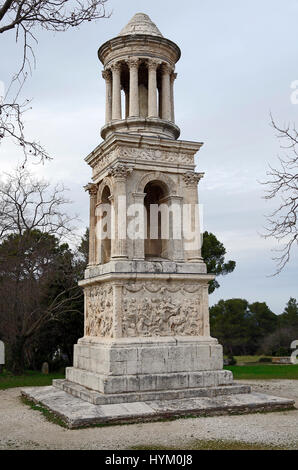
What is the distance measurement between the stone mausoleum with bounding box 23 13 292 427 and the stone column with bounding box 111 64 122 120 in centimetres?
3

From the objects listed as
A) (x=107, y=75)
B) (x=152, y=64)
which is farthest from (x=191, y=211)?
(x=107, y=75)

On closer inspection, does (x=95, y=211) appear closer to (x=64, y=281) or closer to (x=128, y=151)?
(x=128, y=151)

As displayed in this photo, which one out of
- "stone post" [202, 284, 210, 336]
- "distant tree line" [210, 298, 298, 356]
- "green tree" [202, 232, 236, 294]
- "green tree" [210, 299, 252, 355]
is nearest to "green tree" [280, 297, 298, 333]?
"distant tree line" [210, 298, 298, 356]

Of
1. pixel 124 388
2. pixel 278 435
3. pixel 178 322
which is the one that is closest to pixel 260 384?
pixel 178 322

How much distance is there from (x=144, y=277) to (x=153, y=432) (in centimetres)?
400

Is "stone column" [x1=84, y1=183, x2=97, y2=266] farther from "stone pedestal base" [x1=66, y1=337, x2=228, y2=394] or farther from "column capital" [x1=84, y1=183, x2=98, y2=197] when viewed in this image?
"stone pedestal base" [x1=66, y1=337, x2=228, y2=394]

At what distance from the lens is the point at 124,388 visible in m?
10.3

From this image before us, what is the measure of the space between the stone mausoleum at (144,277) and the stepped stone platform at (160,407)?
26 mm

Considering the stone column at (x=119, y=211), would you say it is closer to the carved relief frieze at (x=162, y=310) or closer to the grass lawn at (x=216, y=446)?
the carved relief frieze at (x=162, y=310)

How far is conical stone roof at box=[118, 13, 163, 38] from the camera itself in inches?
534

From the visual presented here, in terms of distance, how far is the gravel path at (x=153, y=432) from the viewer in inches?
299

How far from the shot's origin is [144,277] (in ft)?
37.2

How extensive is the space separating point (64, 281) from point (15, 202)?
5.25 meters

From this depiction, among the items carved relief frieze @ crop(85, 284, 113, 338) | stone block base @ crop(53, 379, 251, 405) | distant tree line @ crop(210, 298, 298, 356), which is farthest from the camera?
distant tree line @ crop(210, 298, 298, 356)
